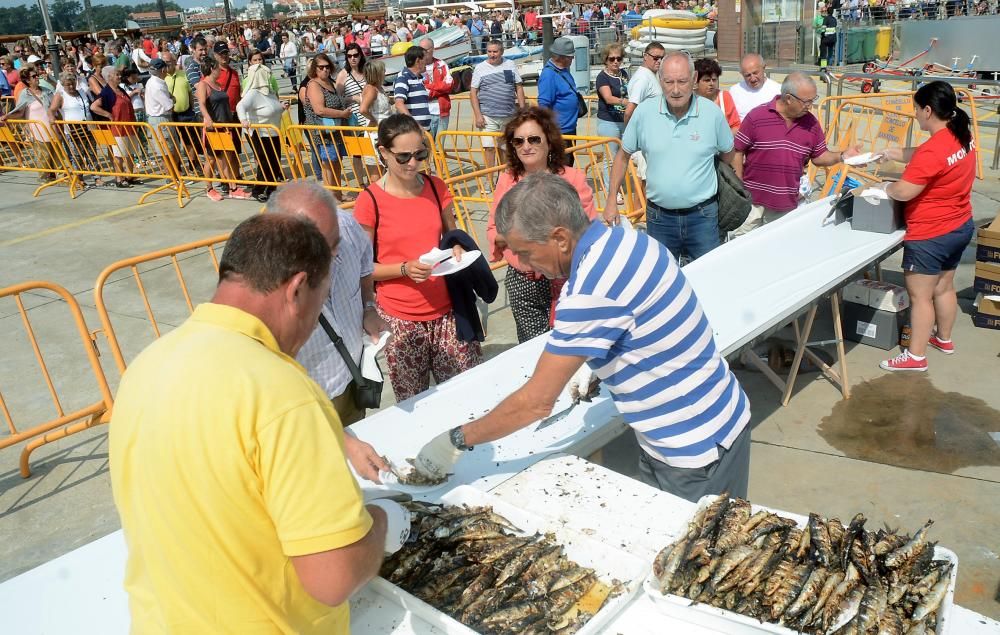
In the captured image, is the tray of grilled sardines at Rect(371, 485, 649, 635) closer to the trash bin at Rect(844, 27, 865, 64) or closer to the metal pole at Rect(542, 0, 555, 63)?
the metal pole at Rect(542, 0, 555, 63)

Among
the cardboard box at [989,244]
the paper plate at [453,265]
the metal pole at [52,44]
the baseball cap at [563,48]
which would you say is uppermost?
the metal pole at [52,44]

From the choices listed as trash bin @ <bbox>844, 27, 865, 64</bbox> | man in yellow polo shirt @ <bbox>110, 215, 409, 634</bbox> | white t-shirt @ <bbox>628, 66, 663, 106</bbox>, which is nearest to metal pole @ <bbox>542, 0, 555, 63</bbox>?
white t-shirt @ <bbox>628, 66, 663, 106</bbox>

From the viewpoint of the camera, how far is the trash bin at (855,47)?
21.8 meters

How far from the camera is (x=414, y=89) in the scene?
33.2ft

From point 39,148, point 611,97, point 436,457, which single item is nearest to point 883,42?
point 611,97

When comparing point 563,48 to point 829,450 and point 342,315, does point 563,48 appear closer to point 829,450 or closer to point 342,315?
point 829,450

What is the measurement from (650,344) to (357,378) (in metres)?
1.40

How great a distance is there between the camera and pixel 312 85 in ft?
33.8

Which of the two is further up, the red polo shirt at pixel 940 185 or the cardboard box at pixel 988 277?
the red polo shirt at pixel 940 185

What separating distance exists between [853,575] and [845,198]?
431 cm

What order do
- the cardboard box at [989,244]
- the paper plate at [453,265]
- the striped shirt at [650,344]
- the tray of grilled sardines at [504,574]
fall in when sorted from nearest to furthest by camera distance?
the tray of grilled sardines at [504,574]
the striped shirt at [650,344]
the paper plate at [453,265]
the cardboard box at [989,244]

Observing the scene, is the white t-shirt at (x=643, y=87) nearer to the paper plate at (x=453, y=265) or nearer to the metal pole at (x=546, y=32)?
the metal pole at (x=546, y=32)

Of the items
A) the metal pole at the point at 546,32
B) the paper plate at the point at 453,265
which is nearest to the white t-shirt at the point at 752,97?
the paper plate at the point at 453,265

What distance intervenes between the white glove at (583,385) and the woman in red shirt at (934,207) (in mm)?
3046
